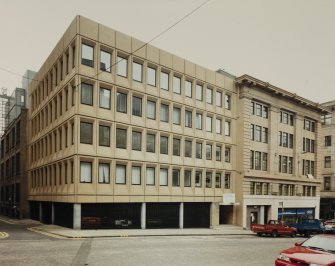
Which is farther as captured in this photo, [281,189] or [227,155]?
[281,189]

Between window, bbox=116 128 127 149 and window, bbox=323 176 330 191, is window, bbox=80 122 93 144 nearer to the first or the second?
window, bbox=116 128 127 149

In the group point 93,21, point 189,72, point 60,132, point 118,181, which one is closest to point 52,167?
point 60,132

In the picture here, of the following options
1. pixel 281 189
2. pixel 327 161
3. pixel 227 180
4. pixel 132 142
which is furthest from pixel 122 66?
pixel 327 161

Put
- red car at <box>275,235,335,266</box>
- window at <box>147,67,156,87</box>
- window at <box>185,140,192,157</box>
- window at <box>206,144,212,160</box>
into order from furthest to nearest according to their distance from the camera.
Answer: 1. window at <box>206,144,212,160</box>
2. window at <box>185,140,192,157</box>
3. window at <box>147,67,156,87</box>
4. red car at <box>275,235,335,266</box>

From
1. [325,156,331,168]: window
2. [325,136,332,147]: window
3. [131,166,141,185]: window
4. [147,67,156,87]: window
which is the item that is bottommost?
[131,166,141,185]: window

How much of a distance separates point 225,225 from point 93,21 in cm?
2461

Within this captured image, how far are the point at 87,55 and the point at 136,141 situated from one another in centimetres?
826

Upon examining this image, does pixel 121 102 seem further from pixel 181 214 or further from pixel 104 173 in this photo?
pixel 181 214

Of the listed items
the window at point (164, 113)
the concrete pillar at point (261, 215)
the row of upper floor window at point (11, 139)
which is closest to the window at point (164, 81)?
the window at point (164, 113)

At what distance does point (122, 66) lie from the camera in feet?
101

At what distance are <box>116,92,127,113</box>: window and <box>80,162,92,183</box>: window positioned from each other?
17.3 feet

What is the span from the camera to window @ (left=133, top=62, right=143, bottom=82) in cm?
3162

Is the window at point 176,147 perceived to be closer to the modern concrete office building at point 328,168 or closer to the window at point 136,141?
the window at point 136,141

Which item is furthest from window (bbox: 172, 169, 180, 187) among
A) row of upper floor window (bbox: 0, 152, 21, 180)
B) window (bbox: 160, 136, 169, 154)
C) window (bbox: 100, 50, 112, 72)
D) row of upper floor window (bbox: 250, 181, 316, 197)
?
row of upper floor window (bbox: 0, 152, 21, 180)
